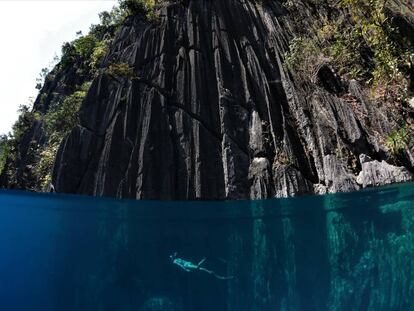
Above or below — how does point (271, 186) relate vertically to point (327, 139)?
below

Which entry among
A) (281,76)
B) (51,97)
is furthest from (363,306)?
(51,97)

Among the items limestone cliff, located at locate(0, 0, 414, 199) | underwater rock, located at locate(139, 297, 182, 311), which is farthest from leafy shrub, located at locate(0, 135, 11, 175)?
underwater rock, located at locate(139, 297, 182, 311)

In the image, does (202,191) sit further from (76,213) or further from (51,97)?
(51,97)

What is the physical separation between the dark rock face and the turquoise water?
0.97 m

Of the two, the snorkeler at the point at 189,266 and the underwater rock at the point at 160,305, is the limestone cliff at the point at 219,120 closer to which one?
the snorkeler at the point at 189,266

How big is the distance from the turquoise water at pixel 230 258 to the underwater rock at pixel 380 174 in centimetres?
57

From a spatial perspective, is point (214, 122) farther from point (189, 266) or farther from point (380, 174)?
point (380, 174)

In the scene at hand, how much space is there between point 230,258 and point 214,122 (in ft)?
20.8

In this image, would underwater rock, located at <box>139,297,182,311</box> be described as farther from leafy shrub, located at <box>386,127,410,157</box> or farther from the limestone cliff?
leafy shrub, located at <box>386,127,410,157</box>

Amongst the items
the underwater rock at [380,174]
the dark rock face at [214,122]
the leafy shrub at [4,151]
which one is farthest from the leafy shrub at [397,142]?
the leafy shrub at [4,151]

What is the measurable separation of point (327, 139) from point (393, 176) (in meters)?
2.96

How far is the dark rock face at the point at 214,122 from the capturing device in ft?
54.2

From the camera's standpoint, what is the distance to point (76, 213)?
Result: 24.6 meters

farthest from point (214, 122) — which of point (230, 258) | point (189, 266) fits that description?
point (189, 266)
